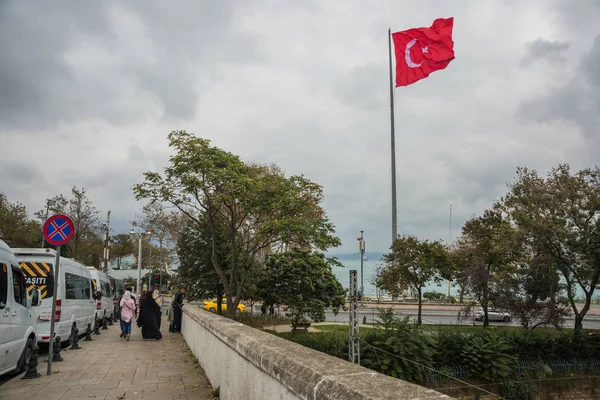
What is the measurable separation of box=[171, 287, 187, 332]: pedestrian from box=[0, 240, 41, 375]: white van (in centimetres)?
962

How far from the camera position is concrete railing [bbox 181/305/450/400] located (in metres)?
2.72

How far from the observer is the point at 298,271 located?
70.1ft

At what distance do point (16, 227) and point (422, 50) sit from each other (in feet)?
119

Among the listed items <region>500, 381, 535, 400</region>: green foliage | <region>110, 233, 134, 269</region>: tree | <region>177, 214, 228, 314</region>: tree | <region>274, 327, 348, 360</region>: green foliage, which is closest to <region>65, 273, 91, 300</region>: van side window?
<region>274, 327, 348, 360</region>: green foliage

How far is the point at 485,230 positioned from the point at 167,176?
19.8 metres

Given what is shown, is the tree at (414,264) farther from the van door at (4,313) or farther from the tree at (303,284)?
the van door at (4,313)

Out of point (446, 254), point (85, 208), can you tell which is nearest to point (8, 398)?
point (446, 254)

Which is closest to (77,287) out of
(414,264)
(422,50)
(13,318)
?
(13,318)

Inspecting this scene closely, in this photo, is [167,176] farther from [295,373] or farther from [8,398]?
[295,373]

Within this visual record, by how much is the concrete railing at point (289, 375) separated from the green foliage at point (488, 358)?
11604 millimetres

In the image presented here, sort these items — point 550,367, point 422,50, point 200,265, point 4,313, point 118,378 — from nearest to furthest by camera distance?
point 4,313 → point 118,378 → point 550,367 → point 422,50 → point 200,265

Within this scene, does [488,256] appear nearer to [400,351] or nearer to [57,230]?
[400,351]

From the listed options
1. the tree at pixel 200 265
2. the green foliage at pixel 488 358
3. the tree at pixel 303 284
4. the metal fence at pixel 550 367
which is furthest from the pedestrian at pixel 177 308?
the green foliage at pixel 488 358

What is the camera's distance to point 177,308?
766 inches
